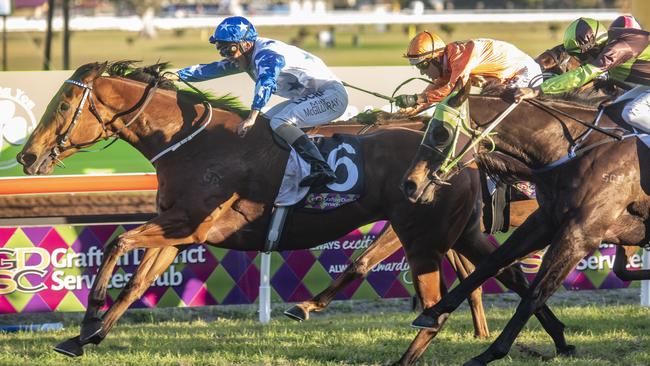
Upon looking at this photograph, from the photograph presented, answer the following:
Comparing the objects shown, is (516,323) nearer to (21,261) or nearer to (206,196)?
(206,196)

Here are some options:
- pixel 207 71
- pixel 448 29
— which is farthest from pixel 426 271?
pixel 448 29

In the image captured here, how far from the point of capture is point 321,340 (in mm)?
6719

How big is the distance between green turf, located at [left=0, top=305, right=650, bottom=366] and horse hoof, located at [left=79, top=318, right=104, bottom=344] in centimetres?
13

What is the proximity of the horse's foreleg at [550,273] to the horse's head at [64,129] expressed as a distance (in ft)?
8.09

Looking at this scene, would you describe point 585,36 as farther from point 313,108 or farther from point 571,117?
point 313,108

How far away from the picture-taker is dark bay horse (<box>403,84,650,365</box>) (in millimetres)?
5387

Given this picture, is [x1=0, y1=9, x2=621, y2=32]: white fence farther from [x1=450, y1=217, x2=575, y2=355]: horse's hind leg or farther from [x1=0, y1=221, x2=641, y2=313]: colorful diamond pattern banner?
[x1=450, y1=217, x2=575, y2=355]: horse's hind leg

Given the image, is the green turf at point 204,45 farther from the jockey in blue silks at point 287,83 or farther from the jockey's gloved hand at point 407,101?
the jockey's gloved hand at point 407,101

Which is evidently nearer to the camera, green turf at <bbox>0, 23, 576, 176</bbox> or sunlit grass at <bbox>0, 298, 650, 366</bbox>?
sunlit grass at <bbox>0, 298, 650, 366</bbox>

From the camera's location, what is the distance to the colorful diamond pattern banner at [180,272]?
773 cm

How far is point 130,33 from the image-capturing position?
37719 mm

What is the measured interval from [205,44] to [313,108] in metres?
29.1

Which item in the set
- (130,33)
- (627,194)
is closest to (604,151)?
(627,194)

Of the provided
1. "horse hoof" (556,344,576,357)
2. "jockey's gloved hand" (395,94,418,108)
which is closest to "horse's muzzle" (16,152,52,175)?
"jockey's gloved hand" (395,94,418,108)
